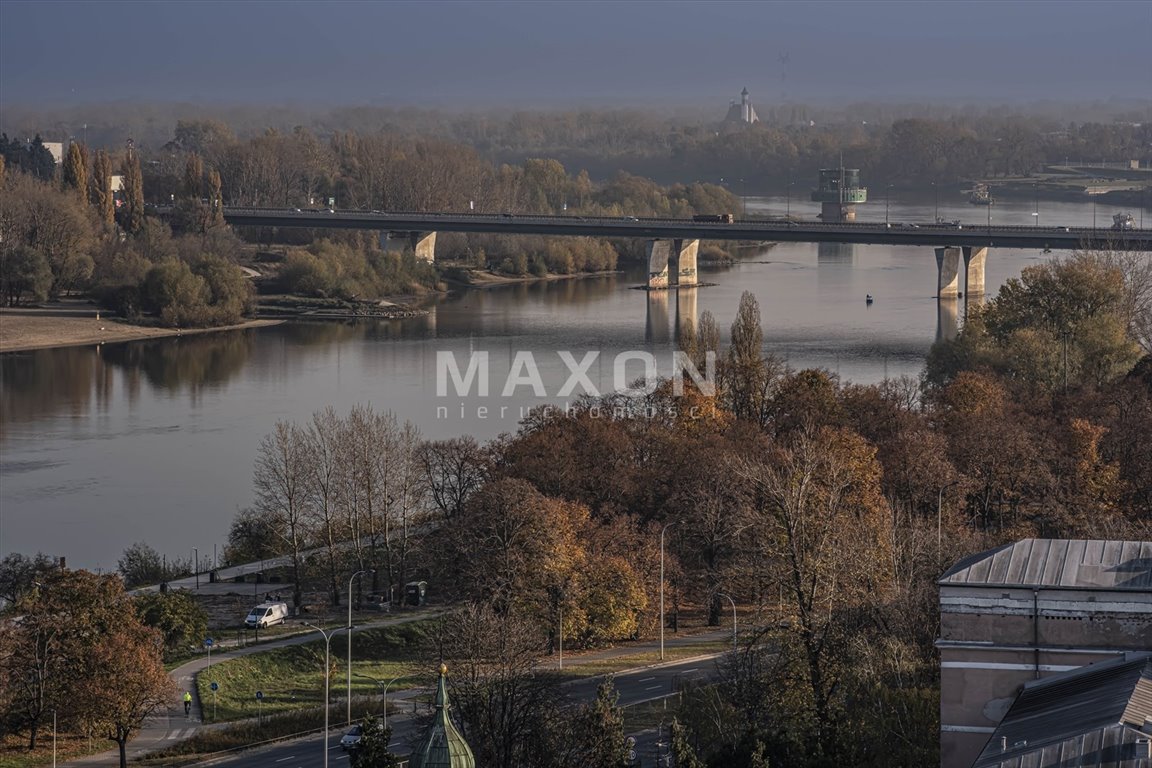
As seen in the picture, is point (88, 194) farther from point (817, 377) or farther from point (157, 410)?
point (817, 377)

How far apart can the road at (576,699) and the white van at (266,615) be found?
2.62 m

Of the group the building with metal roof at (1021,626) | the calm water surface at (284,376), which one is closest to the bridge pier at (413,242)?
the calm water surface at (284,376)

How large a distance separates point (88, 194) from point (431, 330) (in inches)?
538

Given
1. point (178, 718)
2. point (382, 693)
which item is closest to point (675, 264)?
point (382, 693)

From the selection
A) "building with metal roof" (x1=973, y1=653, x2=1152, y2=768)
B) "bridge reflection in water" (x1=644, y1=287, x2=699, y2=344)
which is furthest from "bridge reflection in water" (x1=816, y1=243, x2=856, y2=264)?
"building with metal roof" (x1=973, y1=653, x2=1152, y2=768)

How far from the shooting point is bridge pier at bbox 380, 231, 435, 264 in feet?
179

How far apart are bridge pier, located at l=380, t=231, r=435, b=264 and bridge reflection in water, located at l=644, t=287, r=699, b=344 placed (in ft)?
25.3

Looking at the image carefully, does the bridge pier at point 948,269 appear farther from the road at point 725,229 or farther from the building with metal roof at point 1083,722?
the building with metal roof at point 1083,722

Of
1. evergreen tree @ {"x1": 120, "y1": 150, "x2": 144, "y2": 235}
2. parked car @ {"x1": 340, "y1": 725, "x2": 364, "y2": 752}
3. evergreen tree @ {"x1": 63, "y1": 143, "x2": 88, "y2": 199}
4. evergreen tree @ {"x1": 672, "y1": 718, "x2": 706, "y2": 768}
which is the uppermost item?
evergreen tree @ {"x1": 63, "y1": 143, "x2": 88, "y2": 199}

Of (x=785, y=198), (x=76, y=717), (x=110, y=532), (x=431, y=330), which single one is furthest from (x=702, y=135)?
(x=76, y=717)

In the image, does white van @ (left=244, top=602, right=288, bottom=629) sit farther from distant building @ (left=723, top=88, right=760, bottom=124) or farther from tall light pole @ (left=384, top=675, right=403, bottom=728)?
distant building @ (left=723, top=88, right=760, bottom=124)

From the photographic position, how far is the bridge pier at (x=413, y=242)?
179 ft

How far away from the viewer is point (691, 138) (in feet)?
362

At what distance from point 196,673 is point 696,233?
35.6 m
